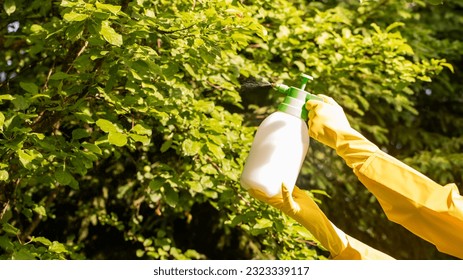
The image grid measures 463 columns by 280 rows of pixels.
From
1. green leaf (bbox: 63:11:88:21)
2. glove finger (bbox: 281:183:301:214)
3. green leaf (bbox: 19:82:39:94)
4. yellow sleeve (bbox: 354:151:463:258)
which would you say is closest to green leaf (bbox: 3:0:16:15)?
green leaf (bbox: 19:82:39:94)

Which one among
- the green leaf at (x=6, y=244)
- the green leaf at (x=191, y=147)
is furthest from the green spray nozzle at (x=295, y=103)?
the green leaf at (x=6, y=244)

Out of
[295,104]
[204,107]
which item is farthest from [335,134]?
[204,107]

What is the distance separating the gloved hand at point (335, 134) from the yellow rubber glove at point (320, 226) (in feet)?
0.73

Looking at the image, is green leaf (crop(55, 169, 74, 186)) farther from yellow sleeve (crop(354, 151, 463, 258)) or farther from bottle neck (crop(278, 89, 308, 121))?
yellow sleeve (crop(354, 151, 463, 258))

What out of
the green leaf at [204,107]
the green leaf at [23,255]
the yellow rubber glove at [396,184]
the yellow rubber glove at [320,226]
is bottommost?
the green leaf at [23,255]

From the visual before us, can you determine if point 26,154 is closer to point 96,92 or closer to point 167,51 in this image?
point 96,92

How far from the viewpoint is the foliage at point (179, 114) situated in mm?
2648

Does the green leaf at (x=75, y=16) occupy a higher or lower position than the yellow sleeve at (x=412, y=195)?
higher

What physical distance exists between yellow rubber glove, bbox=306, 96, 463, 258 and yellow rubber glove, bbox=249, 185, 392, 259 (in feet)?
0.69

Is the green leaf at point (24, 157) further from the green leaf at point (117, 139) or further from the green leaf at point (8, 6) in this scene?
the green leaf at point (8, 6)

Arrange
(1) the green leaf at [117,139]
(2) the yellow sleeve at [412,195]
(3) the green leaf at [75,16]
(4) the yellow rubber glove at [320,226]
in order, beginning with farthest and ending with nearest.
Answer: (1) the green leaf at [117,139], (3) the green leaf at [75,16], (4) the yellow rubber glove at [320,226], (2) the yellow sleeve at [412,195]

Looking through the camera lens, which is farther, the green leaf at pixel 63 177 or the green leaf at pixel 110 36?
the green leaf at pixel 63 177

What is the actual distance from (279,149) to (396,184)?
0.38 meters

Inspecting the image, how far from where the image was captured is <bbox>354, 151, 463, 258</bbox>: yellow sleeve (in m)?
1.77
